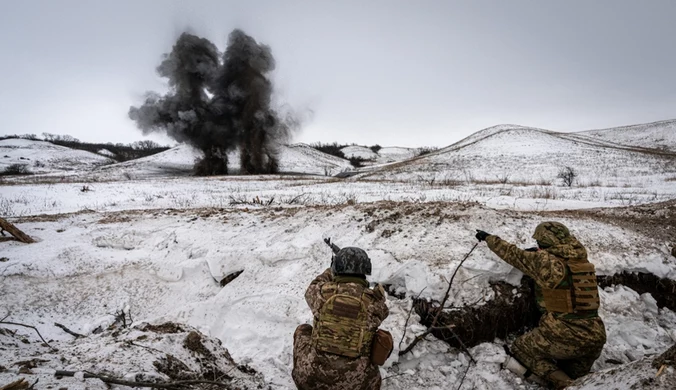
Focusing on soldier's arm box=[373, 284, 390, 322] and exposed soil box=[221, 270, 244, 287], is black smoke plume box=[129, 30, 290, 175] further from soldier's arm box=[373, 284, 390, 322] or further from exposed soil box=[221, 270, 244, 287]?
soldier's arm box=[373, 284, 390, 322]

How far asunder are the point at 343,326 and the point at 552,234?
246 cm

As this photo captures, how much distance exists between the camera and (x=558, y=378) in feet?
10.5

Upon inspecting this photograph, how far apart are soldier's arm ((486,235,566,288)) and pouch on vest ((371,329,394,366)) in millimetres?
1816

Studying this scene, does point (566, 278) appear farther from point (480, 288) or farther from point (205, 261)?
point (205, 261)

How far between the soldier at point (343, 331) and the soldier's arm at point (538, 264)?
177cm

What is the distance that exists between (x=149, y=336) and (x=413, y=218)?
4247 millimetres

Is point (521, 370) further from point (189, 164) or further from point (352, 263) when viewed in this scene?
point (189, 164)

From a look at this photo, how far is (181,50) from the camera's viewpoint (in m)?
33.5

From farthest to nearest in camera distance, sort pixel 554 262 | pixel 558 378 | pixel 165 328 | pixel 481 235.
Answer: pixel 481 235 < pixel 165 328 < pixel 554 262 < pixel 558 378

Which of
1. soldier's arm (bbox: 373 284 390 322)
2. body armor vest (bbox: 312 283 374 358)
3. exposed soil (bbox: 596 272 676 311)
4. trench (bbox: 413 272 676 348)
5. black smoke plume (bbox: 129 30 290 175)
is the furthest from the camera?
black smoke plume (bbox: 129 30 290 175)

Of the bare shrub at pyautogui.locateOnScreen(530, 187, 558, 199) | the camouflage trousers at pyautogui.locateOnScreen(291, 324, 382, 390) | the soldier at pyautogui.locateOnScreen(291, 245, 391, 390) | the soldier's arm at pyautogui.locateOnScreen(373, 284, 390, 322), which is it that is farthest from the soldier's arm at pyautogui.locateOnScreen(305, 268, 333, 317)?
the bare shrub at pyautogui.locateOnScreen(530, 187, 558, 199)

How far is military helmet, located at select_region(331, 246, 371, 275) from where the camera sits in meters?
2.86

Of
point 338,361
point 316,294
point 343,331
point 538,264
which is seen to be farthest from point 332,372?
point 538,264

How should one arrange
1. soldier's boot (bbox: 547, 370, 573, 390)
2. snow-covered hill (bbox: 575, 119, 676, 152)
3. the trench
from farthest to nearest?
1. snow-covered hill (bbox: 575, 119, 676, 152)
2. the trench
3. soldier's boot (bbox: 547, 370, 573, 390)
